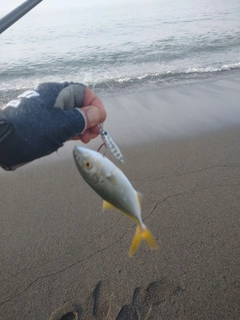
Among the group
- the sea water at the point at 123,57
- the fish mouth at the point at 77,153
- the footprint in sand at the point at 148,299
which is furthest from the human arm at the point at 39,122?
the sea water at the point at 123,57

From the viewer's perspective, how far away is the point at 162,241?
323cm

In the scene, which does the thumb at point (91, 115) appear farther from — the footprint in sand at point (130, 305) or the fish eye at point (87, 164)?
the footprint in sand at point (130, 305)

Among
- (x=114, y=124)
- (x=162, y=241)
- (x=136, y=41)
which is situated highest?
(x=162, y=241)

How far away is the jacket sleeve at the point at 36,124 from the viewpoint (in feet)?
5.93

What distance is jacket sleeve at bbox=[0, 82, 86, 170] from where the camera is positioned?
1.81m

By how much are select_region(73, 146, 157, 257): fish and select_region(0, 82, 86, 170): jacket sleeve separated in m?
0.24

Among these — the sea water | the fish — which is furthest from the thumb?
the sea water

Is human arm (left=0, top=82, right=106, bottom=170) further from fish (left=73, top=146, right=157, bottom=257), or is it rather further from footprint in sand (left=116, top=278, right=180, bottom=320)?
footprint in sand (left=116, top=278, right=180, bottom=320)

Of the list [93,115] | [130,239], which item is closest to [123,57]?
[130,239]

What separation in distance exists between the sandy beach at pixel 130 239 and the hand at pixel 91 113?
→ 1.56 meters

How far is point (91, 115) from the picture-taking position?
1.99 m

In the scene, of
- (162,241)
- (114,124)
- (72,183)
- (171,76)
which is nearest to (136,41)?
(171,76)

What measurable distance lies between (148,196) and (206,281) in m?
1.39

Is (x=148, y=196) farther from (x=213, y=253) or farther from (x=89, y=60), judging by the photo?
A: (x=89, y=60)
